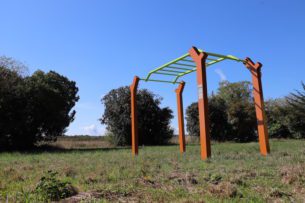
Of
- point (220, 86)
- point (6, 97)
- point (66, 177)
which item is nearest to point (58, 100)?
point (6, 97)

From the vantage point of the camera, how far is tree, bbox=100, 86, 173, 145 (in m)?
23.5

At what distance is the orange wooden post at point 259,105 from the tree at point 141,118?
1467cm

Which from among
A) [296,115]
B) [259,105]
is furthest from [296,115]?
[259,105]

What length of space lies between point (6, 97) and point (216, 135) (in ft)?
58.1

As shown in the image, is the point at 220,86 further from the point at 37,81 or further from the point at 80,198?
the point at 80,198

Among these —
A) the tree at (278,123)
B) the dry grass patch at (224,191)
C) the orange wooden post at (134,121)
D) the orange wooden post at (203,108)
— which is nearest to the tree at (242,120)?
the tree at (278,123)

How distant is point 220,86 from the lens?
41281mm

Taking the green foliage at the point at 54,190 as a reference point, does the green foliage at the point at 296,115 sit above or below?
above

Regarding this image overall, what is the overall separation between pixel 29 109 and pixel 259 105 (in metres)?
13.0

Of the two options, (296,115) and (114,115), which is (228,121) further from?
(114,115)

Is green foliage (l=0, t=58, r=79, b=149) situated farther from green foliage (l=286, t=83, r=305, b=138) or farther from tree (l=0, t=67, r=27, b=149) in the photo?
green foliage (l=286, t=83, r=305, b=138)

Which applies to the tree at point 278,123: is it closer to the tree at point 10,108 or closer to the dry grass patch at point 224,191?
the tree at point 10,108

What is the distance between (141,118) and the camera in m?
23.6

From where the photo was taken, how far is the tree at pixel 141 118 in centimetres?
2353
